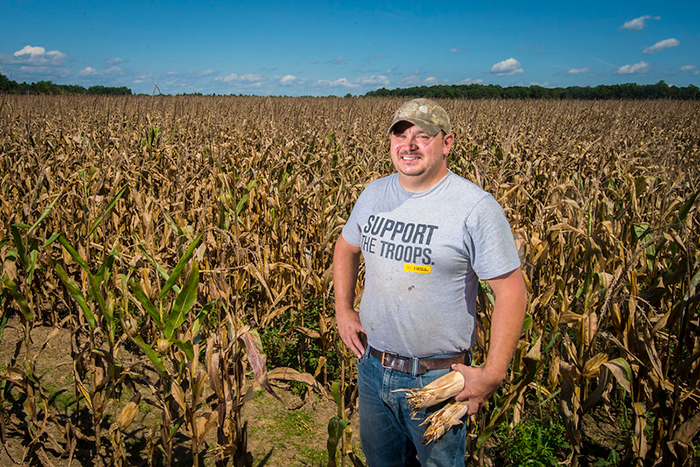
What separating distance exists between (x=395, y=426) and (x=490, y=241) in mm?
924

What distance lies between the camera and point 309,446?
9.49 feet

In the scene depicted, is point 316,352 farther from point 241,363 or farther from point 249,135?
point 249,135

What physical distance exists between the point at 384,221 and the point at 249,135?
9171 mm

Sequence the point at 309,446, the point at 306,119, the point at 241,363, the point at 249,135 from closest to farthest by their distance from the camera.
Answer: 1. the point at 241,363
2. the point at 309,446
3. the point at 249,135
4. the point at 306,119

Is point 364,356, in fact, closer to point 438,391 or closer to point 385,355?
point 385,355

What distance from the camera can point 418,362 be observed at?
174 cm

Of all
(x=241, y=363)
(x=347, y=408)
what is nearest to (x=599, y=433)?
(x=347, y=408)

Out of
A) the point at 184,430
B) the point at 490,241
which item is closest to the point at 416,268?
the point at 490,241

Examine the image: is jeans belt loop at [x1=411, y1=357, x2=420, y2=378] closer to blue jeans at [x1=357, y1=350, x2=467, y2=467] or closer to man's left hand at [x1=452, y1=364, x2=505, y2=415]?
blue jeans at [x1=357, y1=350, x2=467, y2=467]

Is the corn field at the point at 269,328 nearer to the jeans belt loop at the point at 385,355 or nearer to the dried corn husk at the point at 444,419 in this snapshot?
the jeans belt loop at the point at 385,355

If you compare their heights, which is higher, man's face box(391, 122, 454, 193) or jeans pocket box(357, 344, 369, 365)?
man's face box(391, 122, 454, 193)

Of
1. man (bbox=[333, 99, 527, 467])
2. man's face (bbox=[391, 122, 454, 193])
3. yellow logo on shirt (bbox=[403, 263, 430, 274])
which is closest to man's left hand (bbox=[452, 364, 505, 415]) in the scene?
man (bbox=[333, 99, 527, 467])

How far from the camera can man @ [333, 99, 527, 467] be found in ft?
5.21

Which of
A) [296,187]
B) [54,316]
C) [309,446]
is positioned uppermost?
[296,187]
